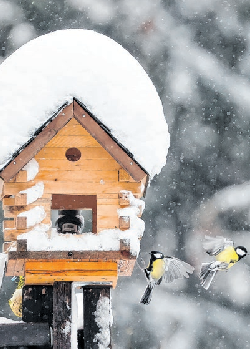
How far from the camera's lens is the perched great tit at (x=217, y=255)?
6.25m

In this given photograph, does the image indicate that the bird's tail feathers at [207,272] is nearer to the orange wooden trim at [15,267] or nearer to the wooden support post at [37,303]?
the wooden support post at [37,303]

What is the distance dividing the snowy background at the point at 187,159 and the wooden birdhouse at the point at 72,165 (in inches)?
280

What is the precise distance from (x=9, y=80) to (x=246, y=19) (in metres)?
9.82

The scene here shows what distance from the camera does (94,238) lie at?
198 inches

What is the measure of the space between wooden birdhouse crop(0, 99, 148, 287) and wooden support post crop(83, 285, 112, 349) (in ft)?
0.36

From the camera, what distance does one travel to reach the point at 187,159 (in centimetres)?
1312

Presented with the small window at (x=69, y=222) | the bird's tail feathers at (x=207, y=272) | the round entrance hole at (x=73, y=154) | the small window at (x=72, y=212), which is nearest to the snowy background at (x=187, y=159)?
the bird's tail feathers at (x=207, y=272)

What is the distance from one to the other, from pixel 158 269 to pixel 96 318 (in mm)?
1104

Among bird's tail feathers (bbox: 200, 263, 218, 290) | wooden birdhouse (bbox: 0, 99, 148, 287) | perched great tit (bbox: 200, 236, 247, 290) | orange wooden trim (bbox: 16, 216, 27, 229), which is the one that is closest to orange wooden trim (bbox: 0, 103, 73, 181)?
wooden birdhouse (bbox: 0, 99, 148, 287)

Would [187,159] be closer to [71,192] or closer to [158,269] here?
[158,269]

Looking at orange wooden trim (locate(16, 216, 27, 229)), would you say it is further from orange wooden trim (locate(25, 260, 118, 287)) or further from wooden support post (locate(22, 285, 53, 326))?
wooden support post (locate(22, 285, 53, 326))

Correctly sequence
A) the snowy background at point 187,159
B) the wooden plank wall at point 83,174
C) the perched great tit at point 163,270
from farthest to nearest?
1. the snowy background at point 187,159
2. the perched great tit at point 163,270
3. the wooden plank wall at point 83,174

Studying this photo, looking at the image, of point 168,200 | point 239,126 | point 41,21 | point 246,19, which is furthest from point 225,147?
point 41,21

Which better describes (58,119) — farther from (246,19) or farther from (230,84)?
(246,19)
